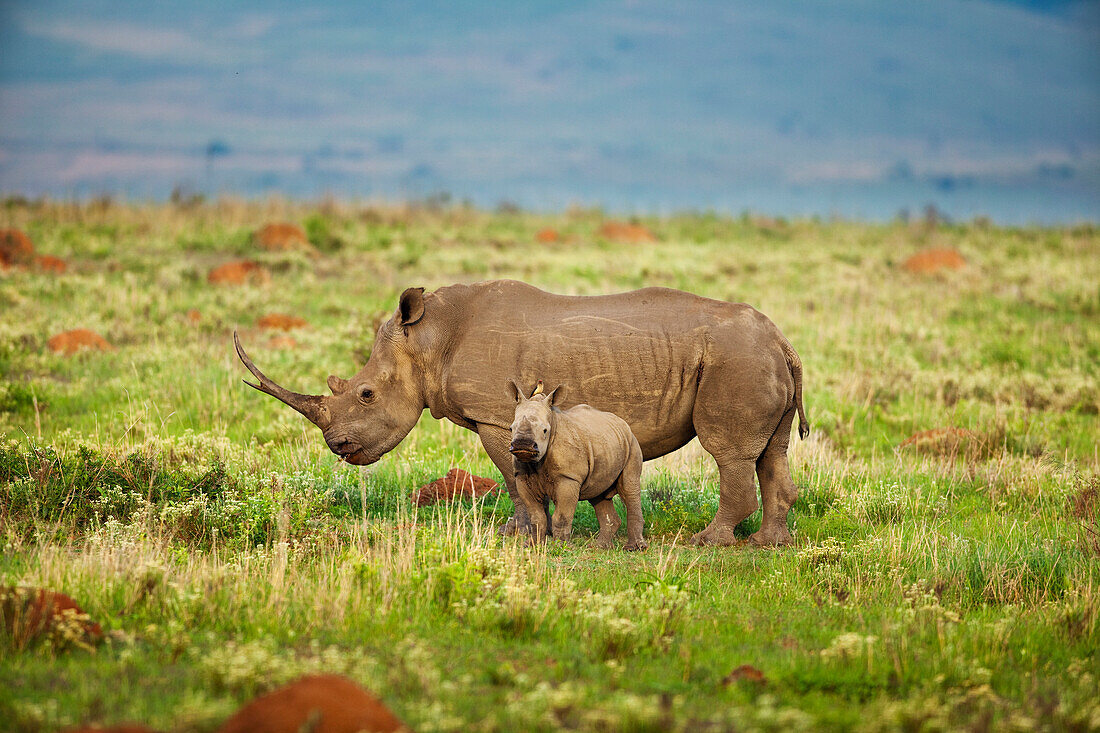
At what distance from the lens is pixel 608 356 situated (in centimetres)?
866

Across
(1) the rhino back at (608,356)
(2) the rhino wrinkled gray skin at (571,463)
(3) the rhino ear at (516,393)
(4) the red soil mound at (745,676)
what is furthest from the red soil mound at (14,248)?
(4) the red soil mound at (745,676)

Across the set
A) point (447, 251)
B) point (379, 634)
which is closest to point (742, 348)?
point (379, 634)

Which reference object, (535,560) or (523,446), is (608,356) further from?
(535,560)

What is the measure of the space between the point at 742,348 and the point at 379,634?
3.88 meters

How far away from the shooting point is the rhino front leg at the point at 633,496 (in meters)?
8.35

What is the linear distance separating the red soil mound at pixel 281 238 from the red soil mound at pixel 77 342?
30.9ft

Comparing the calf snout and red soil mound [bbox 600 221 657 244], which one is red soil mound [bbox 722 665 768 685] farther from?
red soil mound [bbox 600 221 657 244]

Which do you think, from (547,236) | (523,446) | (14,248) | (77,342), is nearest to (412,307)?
(523,446)

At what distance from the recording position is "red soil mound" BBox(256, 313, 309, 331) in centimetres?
1897

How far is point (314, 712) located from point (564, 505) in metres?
4.07

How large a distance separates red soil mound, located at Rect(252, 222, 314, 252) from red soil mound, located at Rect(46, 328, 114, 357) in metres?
9.43

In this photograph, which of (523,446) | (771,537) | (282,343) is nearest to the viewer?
(523,446)

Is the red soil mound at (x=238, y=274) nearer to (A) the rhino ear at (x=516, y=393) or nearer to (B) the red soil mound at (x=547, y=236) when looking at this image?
(B) the red soil mound at (x=547, y=236)

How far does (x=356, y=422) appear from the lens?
29.0 ft
